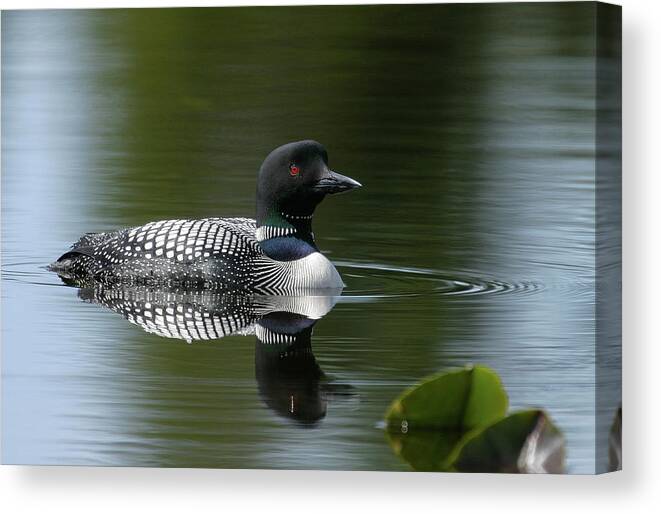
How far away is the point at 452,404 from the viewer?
6.11 metres

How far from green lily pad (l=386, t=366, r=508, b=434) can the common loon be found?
2.24 ft

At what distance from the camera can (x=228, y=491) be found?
623 cm

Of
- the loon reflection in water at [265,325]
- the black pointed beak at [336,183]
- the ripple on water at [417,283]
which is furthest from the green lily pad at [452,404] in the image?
the black pointed beak at [336,183]

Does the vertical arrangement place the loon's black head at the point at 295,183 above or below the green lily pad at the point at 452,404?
above

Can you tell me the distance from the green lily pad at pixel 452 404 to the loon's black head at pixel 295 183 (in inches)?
34.7

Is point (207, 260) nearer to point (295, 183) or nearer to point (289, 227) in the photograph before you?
point (289, 227)

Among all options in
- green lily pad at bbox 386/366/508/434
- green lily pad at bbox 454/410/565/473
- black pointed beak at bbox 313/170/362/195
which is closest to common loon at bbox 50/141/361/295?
black pointed beak at bbox 313/170/362/195

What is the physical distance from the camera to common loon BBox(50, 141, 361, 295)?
6727mm

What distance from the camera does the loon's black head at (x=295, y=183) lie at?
6.61 metres

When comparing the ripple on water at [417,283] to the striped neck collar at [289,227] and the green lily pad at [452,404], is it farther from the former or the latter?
the green lily pad at [452,404]

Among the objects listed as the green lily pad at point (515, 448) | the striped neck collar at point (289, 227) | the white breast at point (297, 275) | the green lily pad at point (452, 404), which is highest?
the striped neck collar at point (289, 227)

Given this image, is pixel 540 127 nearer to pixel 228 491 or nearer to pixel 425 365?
pixel 425 365

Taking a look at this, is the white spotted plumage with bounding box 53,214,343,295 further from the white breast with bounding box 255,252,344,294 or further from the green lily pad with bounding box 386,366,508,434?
the green lily pad with bounding box 386,366,508,434

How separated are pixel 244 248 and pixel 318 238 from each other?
0.27 m
